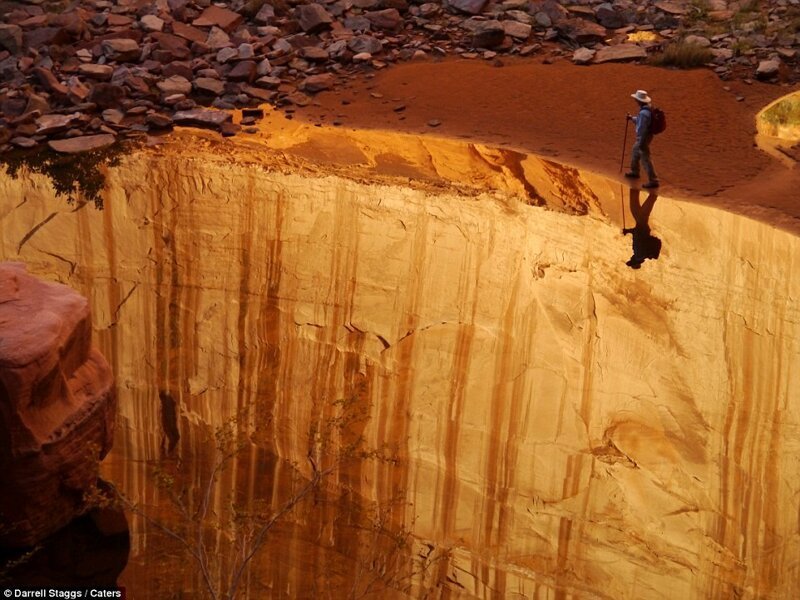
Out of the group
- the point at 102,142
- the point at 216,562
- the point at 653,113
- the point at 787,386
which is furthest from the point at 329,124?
the point at 216,562

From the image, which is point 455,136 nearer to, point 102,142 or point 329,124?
point 329,124

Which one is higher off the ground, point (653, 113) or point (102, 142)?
point (653, 113)

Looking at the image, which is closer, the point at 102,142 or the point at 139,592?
the point at 139,592

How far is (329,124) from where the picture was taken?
12.9m

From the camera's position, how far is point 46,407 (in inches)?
237

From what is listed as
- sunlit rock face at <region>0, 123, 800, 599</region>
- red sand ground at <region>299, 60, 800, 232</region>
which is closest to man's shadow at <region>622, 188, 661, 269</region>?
sunlit rock face at <region>0, 123, 800, 599</region>

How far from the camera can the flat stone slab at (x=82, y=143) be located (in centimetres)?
1178

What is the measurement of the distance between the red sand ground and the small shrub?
20 cm

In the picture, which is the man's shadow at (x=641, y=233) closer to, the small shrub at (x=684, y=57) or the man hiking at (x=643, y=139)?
the man hiking at (x=643, y=139)

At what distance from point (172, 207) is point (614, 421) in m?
4.71

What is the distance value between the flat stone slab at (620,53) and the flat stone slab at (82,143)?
6.11 m

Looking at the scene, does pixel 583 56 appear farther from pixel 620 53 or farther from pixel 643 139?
pixel 643 139

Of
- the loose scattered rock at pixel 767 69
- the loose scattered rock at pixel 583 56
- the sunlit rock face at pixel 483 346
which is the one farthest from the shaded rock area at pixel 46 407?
the loose scattered rock at pixel 767 69

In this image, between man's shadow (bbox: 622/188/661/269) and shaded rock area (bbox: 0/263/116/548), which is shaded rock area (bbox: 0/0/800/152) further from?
shaded rock area (bbox: 0/263/116/548)
